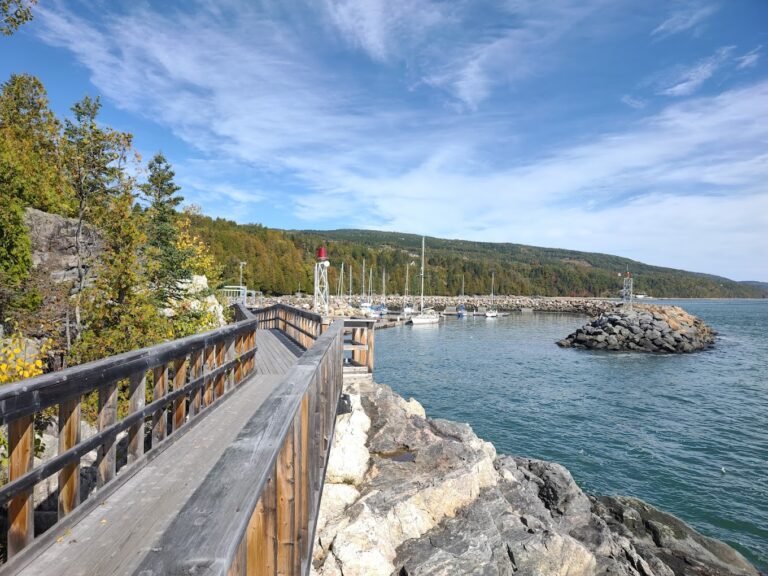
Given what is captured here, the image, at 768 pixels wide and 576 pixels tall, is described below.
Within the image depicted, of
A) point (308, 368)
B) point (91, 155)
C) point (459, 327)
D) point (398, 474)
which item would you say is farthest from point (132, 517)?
point (459, 327)

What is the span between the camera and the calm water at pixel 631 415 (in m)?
13.7

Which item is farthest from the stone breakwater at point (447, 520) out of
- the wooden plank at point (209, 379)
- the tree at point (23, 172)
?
the tree at point (23, 172)

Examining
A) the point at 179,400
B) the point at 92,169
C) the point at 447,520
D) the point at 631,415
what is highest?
the point at 92,169

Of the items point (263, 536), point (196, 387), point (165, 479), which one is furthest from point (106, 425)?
point (263, 536)

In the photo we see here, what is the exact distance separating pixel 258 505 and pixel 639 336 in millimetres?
53555

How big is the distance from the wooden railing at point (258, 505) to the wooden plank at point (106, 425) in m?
1.46

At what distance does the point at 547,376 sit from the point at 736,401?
9.88 m

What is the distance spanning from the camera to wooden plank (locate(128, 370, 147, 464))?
4141mm

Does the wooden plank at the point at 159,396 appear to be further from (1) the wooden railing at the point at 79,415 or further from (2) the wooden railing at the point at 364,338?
(2) the wooden railing at the point at 364,338

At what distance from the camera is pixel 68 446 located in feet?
10.6

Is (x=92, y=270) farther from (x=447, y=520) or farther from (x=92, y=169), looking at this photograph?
(x=447, y=520)

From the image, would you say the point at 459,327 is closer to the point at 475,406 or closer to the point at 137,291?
the point at 475,406

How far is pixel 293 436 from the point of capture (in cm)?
246

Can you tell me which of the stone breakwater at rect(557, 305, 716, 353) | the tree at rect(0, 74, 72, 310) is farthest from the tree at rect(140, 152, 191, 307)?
the stone breakwater at rect(557, 305, 716, 353)
